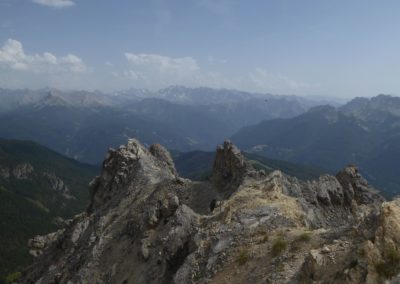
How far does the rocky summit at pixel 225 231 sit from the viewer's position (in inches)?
1051

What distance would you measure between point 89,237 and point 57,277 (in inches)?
264

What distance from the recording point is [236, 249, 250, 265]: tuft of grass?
3400 cm

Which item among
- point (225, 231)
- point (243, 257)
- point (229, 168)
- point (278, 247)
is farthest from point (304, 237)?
point (229, 168)

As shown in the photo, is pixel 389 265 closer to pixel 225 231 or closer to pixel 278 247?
pixel 278 247

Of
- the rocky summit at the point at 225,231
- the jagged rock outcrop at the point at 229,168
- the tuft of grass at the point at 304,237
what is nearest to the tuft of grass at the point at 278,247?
the rocky summit at the point at 225,231

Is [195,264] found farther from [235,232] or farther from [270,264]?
[270,264]

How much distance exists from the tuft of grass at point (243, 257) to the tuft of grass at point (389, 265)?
11898 mm

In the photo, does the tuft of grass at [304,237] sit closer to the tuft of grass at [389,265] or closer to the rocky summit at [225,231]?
the rocky summit at [225,231]

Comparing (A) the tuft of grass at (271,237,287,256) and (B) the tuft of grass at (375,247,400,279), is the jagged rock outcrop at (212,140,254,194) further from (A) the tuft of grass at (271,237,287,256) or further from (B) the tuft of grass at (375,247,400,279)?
(B) the tuft of grass at (375,247,400,279)

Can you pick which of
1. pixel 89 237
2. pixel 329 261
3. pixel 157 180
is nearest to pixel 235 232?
pixel 329 261

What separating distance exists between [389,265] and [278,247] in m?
9.92

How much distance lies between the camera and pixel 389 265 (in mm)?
23484

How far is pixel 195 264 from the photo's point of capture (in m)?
37.5

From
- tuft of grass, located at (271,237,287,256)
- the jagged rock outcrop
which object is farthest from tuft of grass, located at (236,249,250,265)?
the jagged rock outcrop
